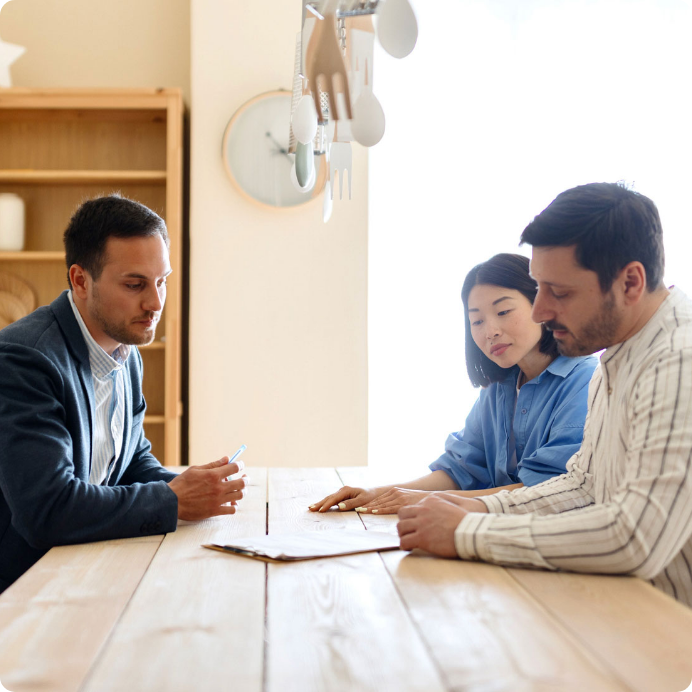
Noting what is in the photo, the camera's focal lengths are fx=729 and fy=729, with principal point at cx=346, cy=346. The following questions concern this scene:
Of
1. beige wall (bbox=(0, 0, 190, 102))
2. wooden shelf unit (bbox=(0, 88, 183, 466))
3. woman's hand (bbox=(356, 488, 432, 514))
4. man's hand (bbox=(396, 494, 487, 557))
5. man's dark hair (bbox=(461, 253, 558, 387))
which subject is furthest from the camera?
beige wall (bbox=(0, 0, 190, 102))

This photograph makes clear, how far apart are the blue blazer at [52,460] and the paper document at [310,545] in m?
0.18

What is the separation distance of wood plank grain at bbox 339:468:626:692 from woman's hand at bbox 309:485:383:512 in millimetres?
424

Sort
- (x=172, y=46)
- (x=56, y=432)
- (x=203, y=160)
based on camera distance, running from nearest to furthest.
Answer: (x=56, y=432) → (x=203, y=160) → (x=172, y=46)

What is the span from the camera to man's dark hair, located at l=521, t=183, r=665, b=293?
115 centimetres

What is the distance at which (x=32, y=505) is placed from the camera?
1.20m

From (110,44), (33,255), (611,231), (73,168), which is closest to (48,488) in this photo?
(611,231)

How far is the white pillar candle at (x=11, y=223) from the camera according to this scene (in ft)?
10.1

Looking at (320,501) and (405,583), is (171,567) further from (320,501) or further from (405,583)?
(320,501)

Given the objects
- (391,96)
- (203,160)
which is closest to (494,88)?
(391,96)

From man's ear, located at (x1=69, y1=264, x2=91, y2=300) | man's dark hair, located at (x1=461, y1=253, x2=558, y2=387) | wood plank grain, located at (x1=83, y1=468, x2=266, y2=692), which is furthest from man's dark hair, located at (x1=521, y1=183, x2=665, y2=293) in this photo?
man's ear, located at (x1=69, y1=264, x2=91, y2=300)

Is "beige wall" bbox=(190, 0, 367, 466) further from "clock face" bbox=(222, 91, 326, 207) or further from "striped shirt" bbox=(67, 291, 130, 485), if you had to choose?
"striped shirt" bbox=(67, 291, 130, 485)

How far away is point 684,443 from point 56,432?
3.33 feet

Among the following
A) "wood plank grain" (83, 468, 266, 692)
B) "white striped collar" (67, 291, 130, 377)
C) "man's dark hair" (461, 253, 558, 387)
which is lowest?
"wood plank grain" (83, 468, 266, 692)

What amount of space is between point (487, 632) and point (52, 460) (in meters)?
A: 0.79
